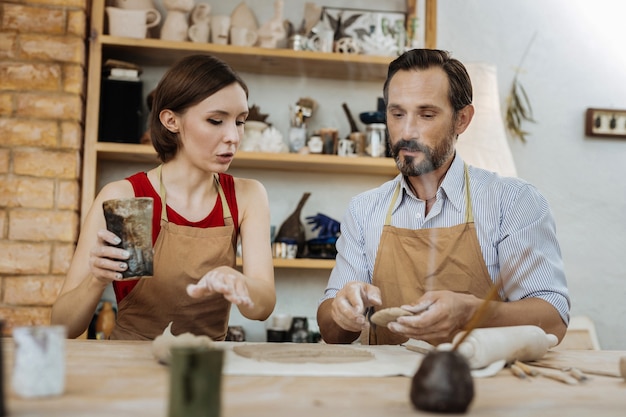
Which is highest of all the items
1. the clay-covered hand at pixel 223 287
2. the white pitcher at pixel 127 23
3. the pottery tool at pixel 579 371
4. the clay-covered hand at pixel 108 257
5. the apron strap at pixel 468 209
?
the white pitcher at pixel 127 23

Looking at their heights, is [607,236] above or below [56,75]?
below

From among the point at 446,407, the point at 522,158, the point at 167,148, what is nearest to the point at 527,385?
the point at 446,407

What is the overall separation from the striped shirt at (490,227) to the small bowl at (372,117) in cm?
115

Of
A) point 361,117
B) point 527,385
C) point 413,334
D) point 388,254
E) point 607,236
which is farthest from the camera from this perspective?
point 607,236

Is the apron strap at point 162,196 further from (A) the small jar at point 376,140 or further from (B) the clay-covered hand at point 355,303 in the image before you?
(A) the small jar at point 376,140

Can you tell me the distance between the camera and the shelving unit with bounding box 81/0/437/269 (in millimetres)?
3045

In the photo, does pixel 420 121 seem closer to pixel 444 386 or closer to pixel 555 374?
pixel 555 374

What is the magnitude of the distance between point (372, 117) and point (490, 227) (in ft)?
4.63

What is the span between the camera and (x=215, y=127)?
1946 millimetres

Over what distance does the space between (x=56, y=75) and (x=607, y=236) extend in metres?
2.70

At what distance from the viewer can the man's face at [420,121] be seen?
2.01 meters

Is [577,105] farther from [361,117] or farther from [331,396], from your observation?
[331,396]

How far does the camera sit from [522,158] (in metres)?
3.52

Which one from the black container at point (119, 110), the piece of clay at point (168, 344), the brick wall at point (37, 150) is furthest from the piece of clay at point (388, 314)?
the black container at point (119, 110)
